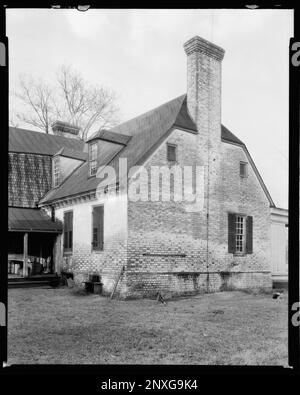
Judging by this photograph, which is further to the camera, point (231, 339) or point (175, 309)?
point (175, 309)

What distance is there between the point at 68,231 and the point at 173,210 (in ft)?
15.9

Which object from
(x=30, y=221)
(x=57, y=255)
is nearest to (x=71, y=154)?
(x=30, y=221)

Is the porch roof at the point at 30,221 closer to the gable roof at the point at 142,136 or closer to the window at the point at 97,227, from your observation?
the gable roof at the point at 142,136

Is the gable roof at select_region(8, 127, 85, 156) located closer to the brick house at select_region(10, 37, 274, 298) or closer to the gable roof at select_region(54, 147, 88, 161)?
the brick house at select_region(10, 37, 274, 298)

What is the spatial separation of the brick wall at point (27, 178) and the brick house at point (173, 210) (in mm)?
113

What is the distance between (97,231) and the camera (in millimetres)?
14672

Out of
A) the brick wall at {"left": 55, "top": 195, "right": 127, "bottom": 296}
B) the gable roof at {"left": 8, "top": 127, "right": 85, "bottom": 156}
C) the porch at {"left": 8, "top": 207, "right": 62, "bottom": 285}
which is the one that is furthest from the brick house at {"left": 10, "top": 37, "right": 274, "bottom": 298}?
the gable roof at {"left": 8, "top": 127, "right": 85, "bottom": 156}

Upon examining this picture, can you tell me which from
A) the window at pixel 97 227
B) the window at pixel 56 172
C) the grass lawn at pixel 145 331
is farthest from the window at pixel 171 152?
the window at pixel 56 172

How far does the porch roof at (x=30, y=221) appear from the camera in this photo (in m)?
16.2

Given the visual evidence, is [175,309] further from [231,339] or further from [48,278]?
[48,278]

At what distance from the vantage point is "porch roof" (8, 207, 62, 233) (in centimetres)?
1615

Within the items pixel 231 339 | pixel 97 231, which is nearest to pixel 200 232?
pixel 97 231

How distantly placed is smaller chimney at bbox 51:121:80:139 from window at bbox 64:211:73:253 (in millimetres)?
5782
